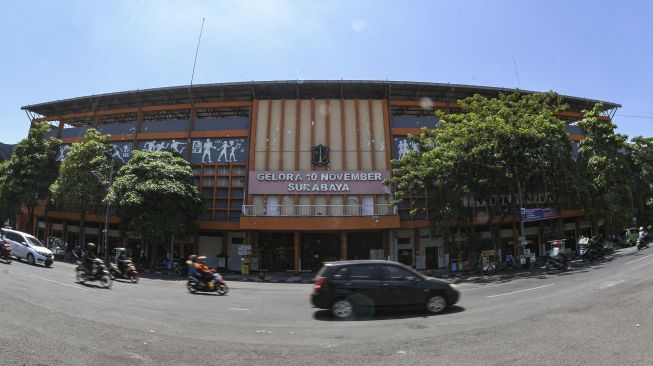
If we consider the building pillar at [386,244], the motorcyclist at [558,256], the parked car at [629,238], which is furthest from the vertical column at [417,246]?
the parked car at [629,238]

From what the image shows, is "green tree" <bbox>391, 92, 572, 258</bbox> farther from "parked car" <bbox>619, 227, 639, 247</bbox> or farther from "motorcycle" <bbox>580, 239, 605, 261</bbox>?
"parked car" <bbox>619, 227, 639, 247</bbox>

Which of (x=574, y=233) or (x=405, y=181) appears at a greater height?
(x=405, y=181)

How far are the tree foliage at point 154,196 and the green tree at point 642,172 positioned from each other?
126 ft

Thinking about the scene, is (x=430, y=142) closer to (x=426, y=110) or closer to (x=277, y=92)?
(x=426, y=110)

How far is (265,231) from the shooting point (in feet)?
103

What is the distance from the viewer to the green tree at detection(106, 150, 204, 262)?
82.5 feet

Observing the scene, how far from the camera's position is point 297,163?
3066cm

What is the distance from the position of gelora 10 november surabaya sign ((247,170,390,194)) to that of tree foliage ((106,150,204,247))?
5.43 metres

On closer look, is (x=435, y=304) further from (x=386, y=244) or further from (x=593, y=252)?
(x=386, y=244)

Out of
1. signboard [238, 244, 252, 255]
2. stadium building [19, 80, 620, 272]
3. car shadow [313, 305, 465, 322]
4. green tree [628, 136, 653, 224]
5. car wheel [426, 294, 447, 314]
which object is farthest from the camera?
green tree [628, 136, 653, 224]

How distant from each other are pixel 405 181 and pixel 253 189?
41.4 ft

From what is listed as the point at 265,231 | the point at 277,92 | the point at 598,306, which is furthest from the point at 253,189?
the point at 598,306

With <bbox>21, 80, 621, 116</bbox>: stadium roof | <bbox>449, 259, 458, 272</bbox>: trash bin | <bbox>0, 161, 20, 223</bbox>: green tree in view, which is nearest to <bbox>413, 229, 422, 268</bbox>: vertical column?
<bbox>449, 259, 458, 272</bbox>: trash bin

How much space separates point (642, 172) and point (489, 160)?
24.0 m
